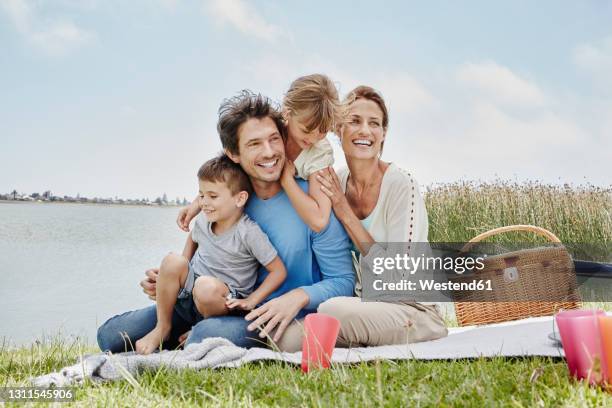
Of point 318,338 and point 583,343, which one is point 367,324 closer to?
point 318,338

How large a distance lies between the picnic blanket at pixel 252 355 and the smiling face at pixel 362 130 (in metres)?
1.08

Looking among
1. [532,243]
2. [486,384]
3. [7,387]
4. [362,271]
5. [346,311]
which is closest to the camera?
[486,384]

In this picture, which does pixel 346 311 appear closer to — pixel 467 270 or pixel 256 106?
pixel 256 106

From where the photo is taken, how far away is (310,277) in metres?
3.59

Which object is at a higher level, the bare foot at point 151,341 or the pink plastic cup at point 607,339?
the pink plastic cup at point 607,339

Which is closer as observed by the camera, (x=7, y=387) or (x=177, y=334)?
(x=7, y=387)

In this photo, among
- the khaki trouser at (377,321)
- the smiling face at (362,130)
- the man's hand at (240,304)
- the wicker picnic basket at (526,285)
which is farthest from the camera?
the wicker picnic basket at (526,285)

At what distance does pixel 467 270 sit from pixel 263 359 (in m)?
1.96

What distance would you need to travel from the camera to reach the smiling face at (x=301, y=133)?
11.3 feet

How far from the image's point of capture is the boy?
11.2 feet

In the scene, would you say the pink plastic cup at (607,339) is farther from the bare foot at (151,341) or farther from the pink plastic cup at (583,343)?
the bare foot at (151,341)

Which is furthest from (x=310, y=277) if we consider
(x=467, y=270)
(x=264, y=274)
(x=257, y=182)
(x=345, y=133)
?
(x=467, y=270)

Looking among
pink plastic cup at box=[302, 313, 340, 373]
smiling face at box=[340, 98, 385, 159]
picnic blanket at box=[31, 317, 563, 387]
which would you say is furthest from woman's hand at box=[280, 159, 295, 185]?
pink plastic cup at box=[302, 313, 340, 373]

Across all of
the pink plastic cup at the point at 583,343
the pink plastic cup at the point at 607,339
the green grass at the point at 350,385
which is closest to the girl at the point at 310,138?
the green grass at the point at 350,385
